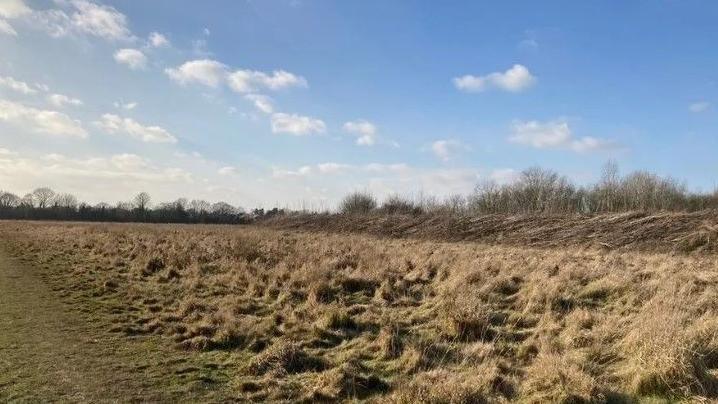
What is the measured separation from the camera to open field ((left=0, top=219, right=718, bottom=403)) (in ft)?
19.3

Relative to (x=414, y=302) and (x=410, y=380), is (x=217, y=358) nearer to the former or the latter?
(x=410, y=380)

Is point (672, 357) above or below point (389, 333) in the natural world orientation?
above

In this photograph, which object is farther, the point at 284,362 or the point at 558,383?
the point at 284,362

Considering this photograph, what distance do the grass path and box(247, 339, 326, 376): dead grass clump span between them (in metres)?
0.67

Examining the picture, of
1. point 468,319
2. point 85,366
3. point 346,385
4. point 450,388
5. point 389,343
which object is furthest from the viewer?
point 468,319

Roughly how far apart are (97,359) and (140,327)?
218 centimetres

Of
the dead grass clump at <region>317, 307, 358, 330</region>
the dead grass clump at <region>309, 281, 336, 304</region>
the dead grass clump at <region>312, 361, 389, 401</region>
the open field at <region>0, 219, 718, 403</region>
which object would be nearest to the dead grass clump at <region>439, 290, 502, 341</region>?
the open field at <region>0, 219, 718, 403</region>

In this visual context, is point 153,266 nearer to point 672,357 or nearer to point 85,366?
point 85,366

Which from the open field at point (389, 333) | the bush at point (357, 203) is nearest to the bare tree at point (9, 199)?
the bush at point (357, 203)

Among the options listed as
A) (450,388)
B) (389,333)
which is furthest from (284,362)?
(450,388)

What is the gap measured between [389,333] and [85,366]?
4.65m

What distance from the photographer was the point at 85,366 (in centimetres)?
755

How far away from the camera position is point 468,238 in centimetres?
2969

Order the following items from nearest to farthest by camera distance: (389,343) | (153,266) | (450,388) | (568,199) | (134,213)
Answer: (450,388) → (389,343) → (153,266) → (568,199) → (134,213)
